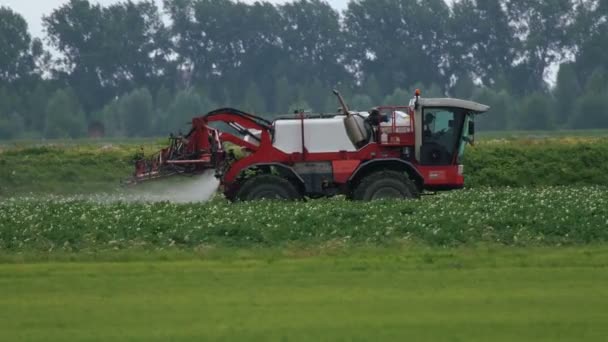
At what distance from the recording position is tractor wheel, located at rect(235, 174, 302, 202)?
2939 cm

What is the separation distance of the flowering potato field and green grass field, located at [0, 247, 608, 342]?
4.31 feet

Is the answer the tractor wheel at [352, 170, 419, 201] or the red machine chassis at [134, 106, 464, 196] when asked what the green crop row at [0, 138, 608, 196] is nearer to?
the red machine chassis at [134, 106, 464, 196]

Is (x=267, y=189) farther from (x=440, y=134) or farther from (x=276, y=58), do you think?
(x=276, y=58)

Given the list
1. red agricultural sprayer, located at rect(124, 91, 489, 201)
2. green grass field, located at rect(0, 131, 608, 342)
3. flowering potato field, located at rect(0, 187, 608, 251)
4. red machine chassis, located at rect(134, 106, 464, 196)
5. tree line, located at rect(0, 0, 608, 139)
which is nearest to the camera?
green grass field, located at rect(0, 131, 608, 342)

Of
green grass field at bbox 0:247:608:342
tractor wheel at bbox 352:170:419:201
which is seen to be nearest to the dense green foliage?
tractor wheel at bbox 352:170:419:201

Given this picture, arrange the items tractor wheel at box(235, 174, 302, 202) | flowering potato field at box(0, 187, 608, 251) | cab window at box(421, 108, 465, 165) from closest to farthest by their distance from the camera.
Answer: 1. flowering potato field at box(0, 187, 608, 251)
2. tractor wheel at box(235, 174, 302, 202)
3. cab window at box(421, 108, 465, 165)

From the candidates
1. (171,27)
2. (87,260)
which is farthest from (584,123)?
(87,260)

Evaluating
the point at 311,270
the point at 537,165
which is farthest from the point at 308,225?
the point at 537,165

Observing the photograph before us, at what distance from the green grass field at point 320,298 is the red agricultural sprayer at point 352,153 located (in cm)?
816

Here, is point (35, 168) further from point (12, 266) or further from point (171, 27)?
point (171, 27)

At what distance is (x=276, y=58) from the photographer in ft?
359

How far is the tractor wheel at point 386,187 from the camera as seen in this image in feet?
95.4

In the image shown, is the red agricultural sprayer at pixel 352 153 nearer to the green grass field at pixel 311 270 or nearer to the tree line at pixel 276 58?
the green grass field at pixel 311 270

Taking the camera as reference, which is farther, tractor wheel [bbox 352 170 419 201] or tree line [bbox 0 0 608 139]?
tree line [bbox 0 0 608 139]
